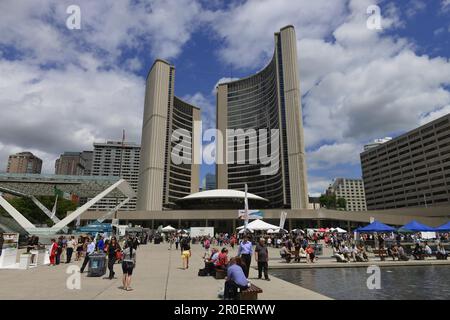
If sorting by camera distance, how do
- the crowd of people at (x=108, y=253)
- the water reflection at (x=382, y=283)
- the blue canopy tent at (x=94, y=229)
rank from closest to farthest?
the water reflection at (x=382, y=283) → the crowd of people at (x=108, y=253) → the blue canopy tent at (x=94, y=229)

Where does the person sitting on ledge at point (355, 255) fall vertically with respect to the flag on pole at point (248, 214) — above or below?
below

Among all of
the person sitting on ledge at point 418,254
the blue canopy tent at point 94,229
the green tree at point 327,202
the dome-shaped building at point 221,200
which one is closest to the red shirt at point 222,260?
the person sitting on ledge at point 418,254

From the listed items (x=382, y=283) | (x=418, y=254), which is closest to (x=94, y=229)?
(x=418, y=254)

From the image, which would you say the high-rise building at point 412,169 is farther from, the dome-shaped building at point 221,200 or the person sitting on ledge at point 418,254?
the person sitting on ledge at point 418,254

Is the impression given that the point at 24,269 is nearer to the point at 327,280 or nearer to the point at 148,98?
the point at 327,280

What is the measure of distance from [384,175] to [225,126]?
266ft

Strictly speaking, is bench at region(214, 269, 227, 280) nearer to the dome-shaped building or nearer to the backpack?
the backpack

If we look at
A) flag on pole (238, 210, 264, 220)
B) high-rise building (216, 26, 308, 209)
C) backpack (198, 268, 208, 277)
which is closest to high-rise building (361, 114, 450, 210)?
high-rise building (216, 26, 308, 209)

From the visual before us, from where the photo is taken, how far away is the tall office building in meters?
127

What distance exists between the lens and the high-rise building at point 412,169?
112 metres

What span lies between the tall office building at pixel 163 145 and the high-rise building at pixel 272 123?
1715cm

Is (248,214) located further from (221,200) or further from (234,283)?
(221,200)

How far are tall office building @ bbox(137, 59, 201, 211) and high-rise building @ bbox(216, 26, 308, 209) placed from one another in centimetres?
1715
